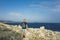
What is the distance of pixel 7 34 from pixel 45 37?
8538 mm

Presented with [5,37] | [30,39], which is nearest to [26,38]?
[30,39]

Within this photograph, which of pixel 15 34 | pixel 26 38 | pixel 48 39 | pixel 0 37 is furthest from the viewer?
pixel 48 39

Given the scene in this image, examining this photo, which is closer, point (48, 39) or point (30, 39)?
point (30, 39)

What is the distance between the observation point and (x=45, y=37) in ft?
67.9

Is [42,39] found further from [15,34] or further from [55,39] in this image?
[15,34]

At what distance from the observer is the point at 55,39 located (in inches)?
864

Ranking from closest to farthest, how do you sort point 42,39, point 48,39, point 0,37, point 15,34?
point 0,37 → point 15,34 → point 42,39 → point 48,39

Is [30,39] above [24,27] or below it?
below

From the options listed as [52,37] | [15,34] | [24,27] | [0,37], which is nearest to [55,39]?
[52,37]

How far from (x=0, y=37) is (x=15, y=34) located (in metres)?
1.42

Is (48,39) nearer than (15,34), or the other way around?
(15,34)

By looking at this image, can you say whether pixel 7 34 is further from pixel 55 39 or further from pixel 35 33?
pixel 55 39

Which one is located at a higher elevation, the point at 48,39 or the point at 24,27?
the point at 24,27

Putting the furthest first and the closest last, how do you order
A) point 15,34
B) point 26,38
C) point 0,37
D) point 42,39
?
point 42,39 → point 26,38 → point 15,34 → point 0,37
